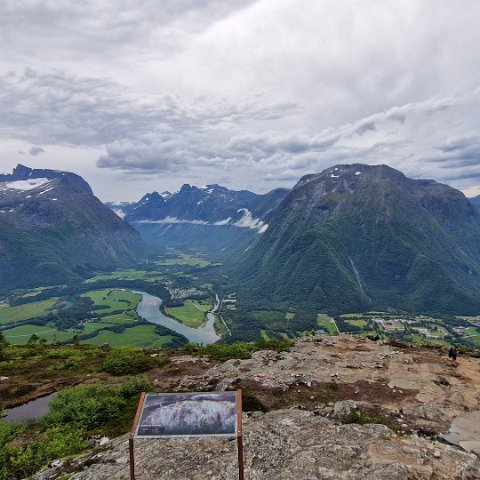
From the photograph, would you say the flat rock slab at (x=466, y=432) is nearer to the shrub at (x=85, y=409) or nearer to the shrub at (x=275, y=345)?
the shrub at (x=275, y=345)

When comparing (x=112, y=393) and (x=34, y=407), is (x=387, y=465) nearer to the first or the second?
(x=112, y=393)

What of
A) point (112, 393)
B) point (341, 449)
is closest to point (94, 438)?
point (112, 393)

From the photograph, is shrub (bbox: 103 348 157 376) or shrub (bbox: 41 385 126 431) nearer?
shrub (bbox: 41 385 126 431)

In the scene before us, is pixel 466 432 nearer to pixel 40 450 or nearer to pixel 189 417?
pixel 189 417

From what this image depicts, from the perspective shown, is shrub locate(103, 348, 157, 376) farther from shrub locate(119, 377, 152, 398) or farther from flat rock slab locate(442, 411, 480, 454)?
flat rock slab locate(442, 411, 480, 454)

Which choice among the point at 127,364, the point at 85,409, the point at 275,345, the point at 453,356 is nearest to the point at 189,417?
the point at 85,409

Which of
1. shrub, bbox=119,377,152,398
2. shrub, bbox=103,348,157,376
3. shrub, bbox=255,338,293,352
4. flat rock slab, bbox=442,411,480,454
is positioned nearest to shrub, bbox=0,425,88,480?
shrub, bbox=119,377,152,398
